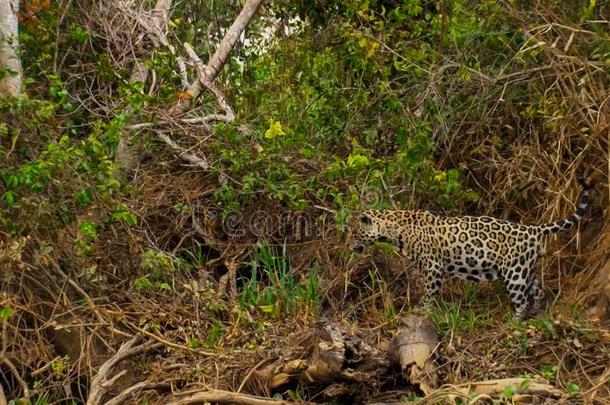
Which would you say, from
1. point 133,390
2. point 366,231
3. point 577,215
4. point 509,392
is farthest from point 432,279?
point 133,390

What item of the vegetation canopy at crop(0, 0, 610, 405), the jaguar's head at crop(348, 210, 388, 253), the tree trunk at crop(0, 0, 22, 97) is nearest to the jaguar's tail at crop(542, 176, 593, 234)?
the vegetation canopy at crop(0, 0, 610, 405)

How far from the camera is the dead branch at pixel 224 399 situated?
26.2 ft

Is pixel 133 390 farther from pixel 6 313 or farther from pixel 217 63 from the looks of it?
pixel 217 63

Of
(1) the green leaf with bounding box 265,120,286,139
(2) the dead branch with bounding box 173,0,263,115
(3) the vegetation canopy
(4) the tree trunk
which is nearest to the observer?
(3) the vegetation canopy

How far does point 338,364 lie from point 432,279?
226 centimetres

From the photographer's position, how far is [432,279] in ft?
32.4

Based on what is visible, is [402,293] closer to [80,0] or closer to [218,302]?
[218,302]

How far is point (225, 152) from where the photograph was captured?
1007 cm

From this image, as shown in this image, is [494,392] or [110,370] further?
[110,370]

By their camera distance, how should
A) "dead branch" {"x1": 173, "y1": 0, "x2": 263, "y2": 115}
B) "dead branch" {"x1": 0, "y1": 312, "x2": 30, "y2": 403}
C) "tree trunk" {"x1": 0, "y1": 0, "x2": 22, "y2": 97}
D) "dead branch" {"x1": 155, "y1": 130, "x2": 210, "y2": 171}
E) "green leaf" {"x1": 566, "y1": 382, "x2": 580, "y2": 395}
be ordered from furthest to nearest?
1. "dead branch" {"x1": 173, "y1": 0, "x2": 263, "y2": 115}
2. "dead branch" {"x1": 155, "y1": 130, "x2": 210, "y2": 171}
3. "tree trunk" {"x1": 0, "y1": 0, "x2": 22, "y2": 97}
4. "dead branch" {"x1": 0, "y1": 312, "x2": 30, "y2": 403}
5. "green leaf" {"x1": 566, "y1": 382, "x2": 580, "y2": 395}

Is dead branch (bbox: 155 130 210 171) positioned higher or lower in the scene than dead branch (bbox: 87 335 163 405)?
higher

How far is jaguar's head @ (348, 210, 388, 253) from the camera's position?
1010 cm

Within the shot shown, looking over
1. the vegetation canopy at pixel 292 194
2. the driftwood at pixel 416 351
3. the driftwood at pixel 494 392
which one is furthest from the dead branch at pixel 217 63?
the driftwood at pixel 494 392

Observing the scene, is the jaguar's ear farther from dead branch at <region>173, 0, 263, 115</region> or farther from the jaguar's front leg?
dead branch at <region>173, 0, 263, 115</region>
